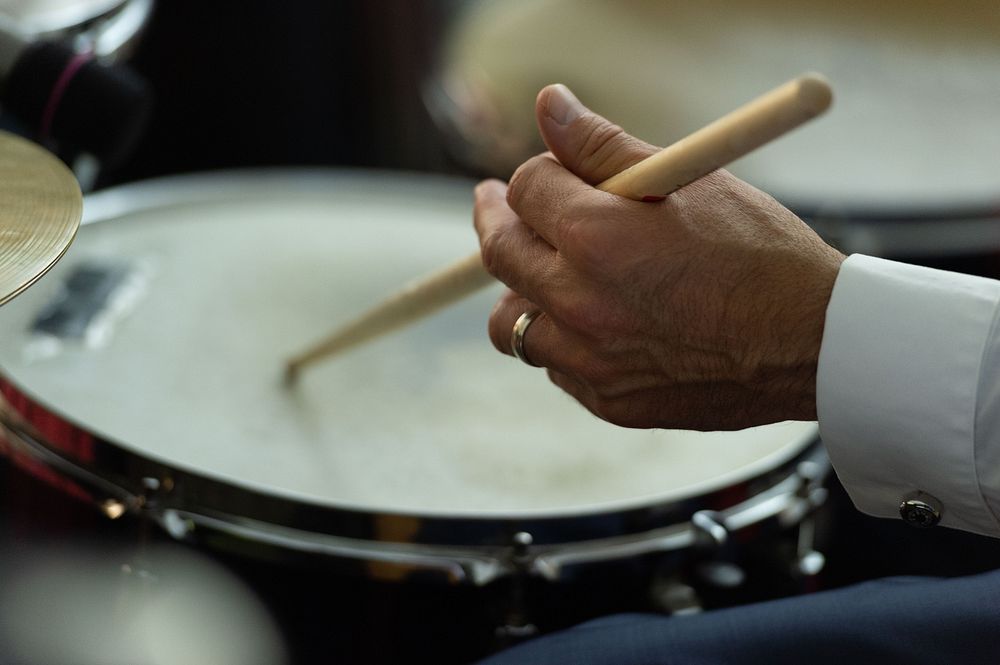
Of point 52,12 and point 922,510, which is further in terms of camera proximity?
point 52,12

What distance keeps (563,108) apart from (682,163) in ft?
0.29

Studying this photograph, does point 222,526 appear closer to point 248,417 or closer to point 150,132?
point 248,417

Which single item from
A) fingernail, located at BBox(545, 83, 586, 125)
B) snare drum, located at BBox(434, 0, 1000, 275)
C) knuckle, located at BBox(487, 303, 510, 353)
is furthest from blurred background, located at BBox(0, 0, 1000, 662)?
fingernail, located at BBox(545, 83, 586, 125)

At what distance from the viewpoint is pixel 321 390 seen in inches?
28.4

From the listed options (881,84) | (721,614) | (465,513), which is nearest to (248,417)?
(465,513)

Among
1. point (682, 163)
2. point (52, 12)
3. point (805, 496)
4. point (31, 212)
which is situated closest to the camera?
point (682, 163)

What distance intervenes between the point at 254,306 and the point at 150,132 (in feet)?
2.87

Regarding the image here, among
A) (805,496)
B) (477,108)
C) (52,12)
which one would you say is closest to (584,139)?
(805,496)

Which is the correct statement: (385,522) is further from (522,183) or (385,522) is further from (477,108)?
(477,108)

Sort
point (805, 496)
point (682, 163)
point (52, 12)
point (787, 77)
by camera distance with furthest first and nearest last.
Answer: point (787, 77), point (52, 12), point (805, 496), point (682, 163)

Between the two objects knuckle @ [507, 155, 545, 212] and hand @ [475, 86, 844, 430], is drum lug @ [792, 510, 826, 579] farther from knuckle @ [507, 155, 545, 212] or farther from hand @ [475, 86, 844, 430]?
knuckle @ [507, 155, 545, 212]

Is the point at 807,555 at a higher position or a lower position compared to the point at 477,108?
lower

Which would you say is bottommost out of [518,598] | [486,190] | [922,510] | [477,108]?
[518,598]

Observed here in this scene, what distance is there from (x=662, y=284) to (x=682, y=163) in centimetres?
7
